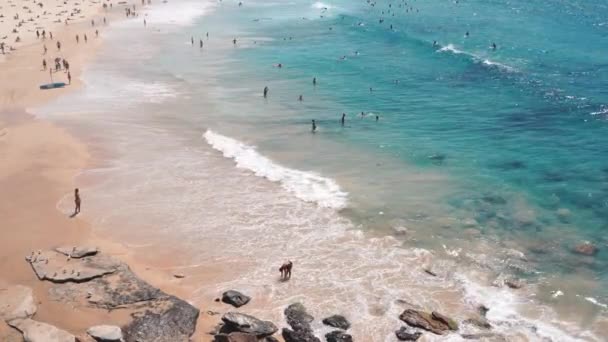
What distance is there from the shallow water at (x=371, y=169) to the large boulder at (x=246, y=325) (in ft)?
5.45

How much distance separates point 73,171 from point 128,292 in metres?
16.0

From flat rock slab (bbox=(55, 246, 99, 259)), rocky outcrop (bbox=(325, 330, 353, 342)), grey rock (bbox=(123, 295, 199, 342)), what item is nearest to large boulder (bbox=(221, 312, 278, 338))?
grey rock (bbox=(123, 295, 199, 342))

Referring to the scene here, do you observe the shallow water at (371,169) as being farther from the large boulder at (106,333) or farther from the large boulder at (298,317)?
the large boulder at (106,333)

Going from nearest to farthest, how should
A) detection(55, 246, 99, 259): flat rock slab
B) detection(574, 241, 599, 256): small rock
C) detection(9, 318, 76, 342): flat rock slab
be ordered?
detection(9, 318, 76, 342): flat rock slab, detection(55, 246, 99, 259): flat rock slab, detection(574, 241, 599, 256): small rock

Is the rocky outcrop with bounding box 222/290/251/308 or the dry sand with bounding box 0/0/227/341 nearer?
the dry sand with bounding box 0/0/227/341

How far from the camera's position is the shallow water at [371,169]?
2658 centimetres

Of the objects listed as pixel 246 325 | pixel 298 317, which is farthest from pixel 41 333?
pixel 298 317

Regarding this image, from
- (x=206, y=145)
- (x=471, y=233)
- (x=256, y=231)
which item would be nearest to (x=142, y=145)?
(x=206, y=145)

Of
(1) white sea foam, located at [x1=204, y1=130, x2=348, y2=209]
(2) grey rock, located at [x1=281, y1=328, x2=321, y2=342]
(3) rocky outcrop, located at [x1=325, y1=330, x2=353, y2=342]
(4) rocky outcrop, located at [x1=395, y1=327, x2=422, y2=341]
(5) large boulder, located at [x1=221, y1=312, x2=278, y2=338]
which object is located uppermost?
(1) white sea foam, located at [x1=204, y1=130, x2=348, y2=209]

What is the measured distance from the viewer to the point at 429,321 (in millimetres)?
23391

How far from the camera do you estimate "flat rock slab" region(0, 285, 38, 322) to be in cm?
2247

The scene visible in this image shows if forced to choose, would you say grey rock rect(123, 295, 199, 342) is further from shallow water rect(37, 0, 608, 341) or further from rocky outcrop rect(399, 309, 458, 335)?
rocky outcrop rect(399, 309, 458, 335)

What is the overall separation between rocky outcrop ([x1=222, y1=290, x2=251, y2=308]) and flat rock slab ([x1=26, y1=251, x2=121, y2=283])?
17.7 ft

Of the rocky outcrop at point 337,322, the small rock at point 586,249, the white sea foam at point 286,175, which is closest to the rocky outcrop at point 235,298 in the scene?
the rocky outcrop at point 337,322
